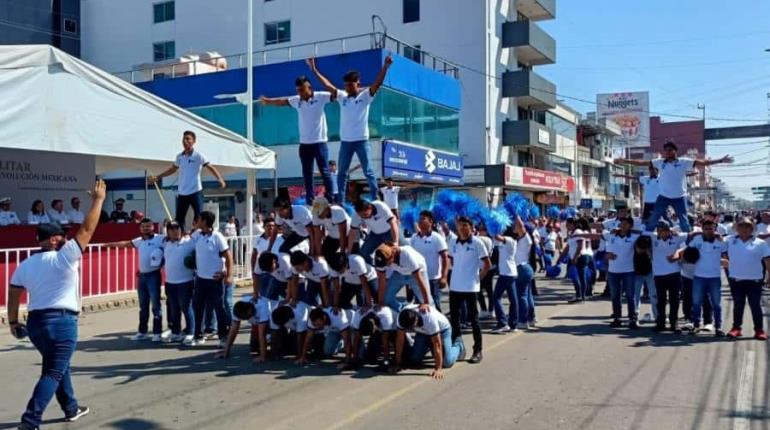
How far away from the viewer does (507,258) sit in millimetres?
11227

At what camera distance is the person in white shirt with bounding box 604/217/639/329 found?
11469 mm

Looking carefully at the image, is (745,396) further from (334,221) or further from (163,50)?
(163,50)

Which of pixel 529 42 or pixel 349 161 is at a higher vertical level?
pixel 529 42

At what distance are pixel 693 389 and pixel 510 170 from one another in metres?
31.5

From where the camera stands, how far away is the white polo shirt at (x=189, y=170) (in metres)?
11.2

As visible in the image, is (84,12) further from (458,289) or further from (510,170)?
(458,289)

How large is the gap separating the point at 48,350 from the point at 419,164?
2332 cm

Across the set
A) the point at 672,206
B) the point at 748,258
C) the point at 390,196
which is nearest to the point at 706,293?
the point at 748,258

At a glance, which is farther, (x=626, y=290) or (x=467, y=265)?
(x=626, y=290)

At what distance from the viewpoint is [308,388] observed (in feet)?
25.3

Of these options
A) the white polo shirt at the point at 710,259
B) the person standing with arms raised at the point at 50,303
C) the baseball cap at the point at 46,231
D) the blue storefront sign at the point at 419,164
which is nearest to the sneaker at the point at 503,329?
the white polo shirt at the point at 710,259

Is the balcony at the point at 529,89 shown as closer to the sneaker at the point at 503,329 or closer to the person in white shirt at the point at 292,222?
the sneaker at the point at 503,329

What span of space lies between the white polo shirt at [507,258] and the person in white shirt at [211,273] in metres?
4.26

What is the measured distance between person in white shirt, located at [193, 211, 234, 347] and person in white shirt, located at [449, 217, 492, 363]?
336 cm
